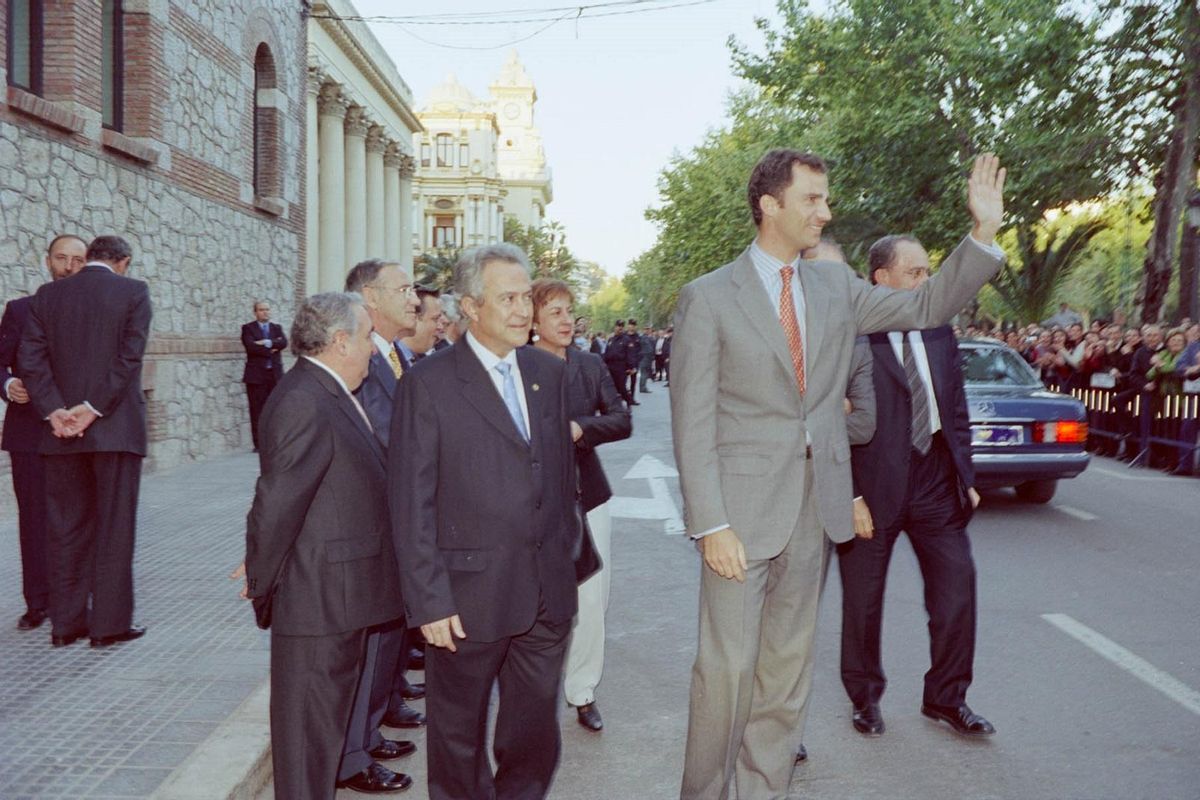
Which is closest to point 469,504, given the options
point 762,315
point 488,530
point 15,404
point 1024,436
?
point 488,530

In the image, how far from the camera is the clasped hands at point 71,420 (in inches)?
237

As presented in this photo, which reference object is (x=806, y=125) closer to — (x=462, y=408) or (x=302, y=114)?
(x=302, y=114)

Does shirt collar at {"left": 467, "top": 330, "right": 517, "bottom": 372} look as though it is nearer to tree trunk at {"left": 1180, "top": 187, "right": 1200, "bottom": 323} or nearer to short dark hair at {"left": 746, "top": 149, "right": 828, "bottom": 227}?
short dark hair at {"left": 746, "top": 149, "right": 828, "bottom": 227}

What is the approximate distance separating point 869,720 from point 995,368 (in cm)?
787

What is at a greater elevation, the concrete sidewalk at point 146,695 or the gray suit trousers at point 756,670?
the gray suit trousers at point 756,670

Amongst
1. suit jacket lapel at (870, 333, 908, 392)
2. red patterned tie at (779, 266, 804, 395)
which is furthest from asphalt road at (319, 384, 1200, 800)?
red patterned tie at (779, 266, 804, 395)

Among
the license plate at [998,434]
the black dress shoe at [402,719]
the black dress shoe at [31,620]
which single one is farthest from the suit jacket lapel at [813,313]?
the license plate at [998,434]

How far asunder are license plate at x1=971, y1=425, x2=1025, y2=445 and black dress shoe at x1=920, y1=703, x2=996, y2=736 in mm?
Result: 6255

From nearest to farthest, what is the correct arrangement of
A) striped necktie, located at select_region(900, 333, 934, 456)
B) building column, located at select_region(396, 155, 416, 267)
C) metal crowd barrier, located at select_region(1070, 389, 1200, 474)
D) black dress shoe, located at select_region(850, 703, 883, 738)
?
black dress shoe, located at select_region(850, 703, 883, 738)
striped necktie, located at select_region(900, 333, 934, 456)
metal crowd barrier, located at select_region(1070, 389, 1200, 474)
building column, located at select_region(396, 155, 416, 267)

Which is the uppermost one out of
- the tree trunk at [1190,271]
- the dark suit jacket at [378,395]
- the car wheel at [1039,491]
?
the tree trunk at [1190,271]

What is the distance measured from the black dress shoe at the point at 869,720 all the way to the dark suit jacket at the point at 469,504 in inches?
78.0

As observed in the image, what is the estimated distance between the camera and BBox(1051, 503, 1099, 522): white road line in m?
11.3

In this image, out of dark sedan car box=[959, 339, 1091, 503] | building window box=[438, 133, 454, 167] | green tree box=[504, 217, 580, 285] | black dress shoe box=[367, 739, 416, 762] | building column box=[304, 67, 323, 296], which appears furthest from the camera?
building window box=[438, 133, 454, 167]

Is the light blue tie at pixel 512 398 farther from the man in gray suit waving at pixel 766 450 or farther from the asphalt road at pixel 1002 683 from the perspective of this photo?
the asphalt road at pixel 1002 683
